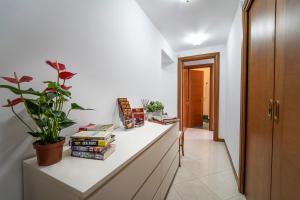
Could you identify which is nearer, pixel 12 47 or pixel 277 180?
pixel 12 47

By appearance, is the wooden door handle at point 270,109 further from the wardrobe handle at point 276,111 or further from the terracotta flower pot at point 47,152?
the terracotta flower pot at point 47,152

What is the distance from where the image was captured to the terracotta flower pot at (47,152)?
0.63 meters

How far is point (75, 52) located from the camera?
1.00 meters

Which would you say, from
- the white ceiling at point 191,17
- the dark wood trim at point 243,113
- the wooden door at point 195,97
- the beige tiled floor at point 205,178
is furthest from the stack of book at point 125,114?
the wooden door at point 195,97

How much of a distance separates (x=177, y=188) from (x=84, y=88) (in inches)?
63.2

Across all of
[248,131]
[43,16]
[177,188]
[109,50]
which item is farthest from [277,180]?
[43,16]

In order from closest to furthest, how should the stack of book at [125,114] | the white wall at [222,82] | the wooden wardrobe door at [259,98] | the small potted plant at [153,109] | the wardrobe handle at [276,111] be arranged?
the wardrobe handle at [276,111]
the wooden wardrobe door at [259,98]
the stack of book at [125,114]
the small potted plant at [153,109]
the white wall at [222,82]

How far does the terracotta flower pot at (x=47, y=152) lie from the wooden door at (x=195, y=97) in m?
4.49

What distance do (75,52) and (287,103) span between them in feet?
4.61

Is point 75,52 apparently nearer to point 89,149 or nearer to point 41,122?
point 41,122

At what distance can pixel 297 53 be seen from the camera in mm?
673

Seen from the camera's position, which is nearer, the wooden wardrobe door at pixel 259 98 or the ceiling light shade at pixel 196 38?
the wooden wardrobe door at pixel 259 98

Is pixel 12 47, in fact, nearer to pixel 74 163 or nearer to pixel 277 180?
pixel 74 163

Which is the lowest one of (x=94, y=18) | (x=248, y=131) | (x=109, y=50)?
(x=248, y=131)
